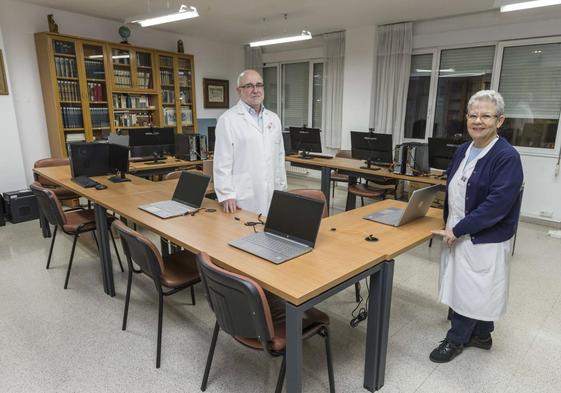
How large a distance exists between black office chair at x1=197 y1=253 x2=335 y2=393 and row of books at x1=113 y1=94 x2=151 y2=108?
517cm

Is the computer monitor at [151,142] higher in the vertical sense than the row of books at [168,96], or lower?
lower

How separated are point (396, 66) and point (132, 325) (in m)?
5.28

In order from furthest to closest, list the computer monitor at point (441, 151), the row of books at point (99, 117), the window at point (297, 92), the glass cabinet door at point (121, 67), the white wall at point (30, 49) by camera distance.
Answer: the window at point (297, 92)
the glass cabinet door at point (121, 67)
the row of books at point (99, 117)
the white wall at point (30, 49)
the computer monitor at point (441, 151)

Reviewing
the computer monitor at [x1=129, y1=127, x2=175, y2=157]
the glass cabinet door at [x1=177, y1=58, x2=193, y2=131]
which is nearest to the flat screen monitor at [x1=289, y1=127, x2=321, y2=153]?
the computer monitor at [x1=129, y1=127, x2=175, y2=157]

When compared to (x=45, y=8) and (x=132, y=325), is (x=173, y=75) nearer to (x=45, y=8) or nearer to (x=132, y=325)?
(x=45, y=8)

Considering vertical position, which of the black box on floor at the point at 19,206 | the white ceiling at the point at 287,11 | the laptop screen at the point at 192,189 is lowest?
the black box on floor at the point at 19,206

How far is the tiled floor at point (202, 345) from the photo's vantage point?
1976 millimetres

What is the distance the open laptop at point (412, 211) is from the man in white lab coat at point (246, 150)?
820 millimetres

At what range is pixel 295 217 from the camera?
1853mm

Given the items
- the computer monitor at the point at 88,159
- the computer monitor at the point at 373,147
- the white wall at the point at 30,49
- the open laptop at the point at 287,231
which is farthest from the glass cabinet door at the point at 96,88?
the open laptop at the point at 287,231

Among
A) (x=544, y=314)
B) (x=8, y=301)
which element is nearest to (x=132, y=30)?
(x=8, y=301)

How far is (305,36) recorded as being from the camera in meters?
5.25

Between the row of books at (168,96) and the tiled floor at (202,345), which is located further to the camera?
the row of books at (168,96)

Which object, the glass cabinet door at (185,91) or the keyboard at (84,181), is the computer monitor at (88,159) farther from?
the glass cabinet door at (185,91)
